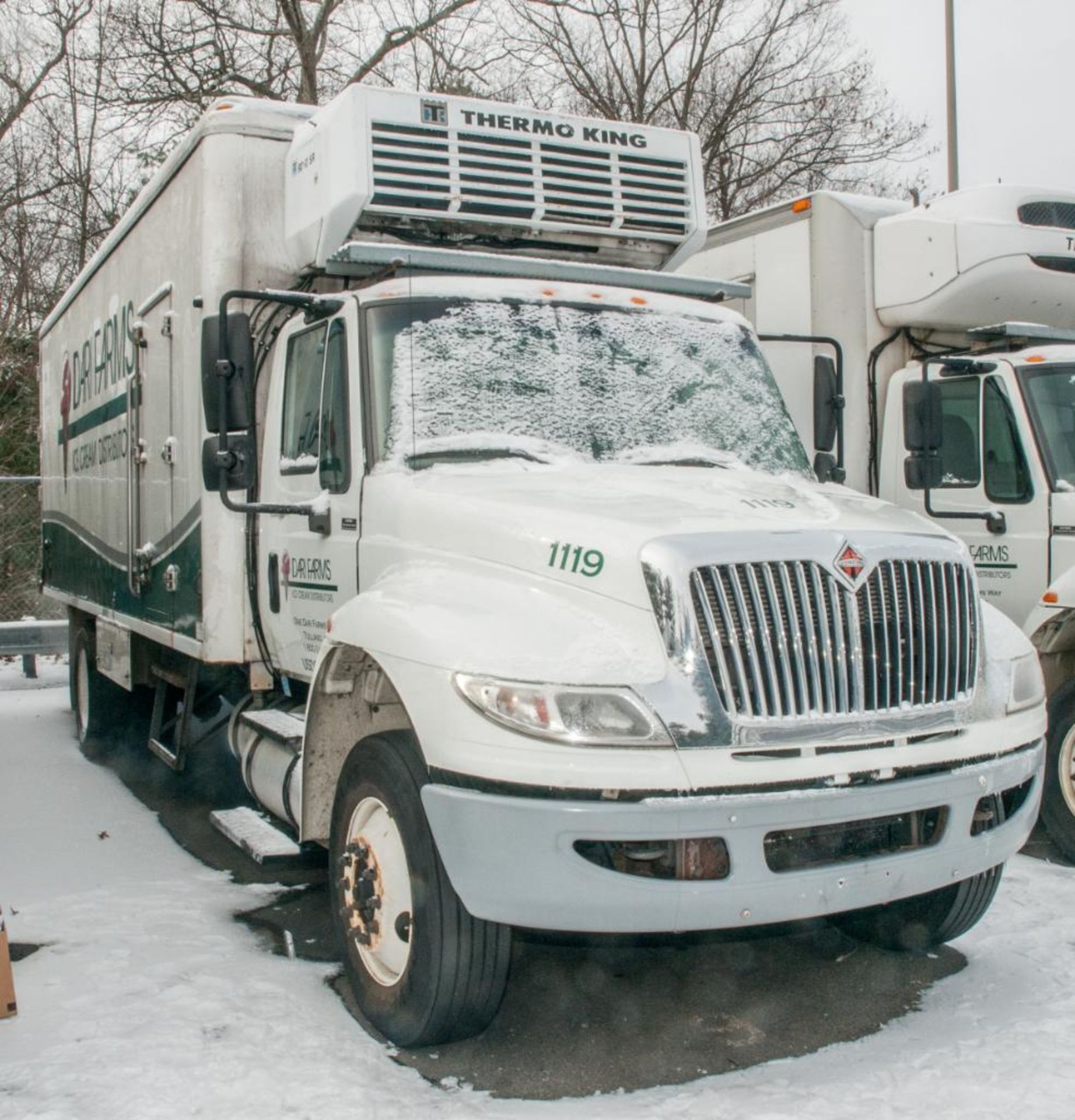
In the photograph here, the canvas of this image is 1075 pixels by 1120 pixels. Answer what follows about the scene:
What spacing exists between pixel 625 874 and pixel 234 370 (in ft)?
7.84

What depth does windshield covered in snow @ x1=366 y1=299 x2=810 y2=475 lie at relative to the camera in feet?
15.9

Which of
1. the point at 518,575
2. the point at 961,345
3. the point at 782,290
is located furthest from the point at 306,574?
the point at 961,345

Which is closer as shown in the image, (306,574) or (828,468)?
(306,574)

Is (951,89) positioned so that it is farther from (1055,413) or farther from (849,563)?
(849,563)

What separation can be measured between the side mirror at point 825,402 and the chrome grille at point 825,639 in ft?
6.80

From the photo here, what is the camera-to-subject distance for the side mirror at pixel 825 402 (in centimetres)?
615

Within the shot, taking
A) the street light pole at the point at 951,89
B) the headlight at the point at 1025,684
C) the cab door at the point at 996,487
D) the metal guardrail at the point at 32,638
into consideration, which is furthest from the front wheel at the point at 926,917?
the street light pole at the point at 951,89

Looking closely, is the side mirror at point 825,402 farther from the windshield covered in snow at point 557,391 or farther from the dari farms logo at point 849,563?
the dari farms logo at point 849,563

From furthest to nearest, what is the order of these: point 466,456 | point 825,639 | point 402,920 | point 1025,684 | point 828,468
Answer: point 828,468
point 466,456
point 1025,684
point 402,920
point 825,639

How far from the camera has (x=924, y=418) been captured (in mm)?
6277

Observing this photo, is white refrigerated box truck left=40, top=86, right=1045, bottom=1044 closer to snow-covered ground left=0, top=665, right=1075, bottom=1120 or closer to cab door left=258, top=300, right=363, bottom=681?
cab door left=258, top=300, right=363, bottom=681

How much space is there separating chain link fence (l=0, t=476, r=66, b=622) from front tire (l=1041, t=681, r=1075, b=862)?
12.5m

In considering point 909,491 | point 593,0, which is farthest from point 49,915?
point 593,0

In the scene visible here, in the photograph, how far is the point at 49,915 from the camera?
5426 mm
